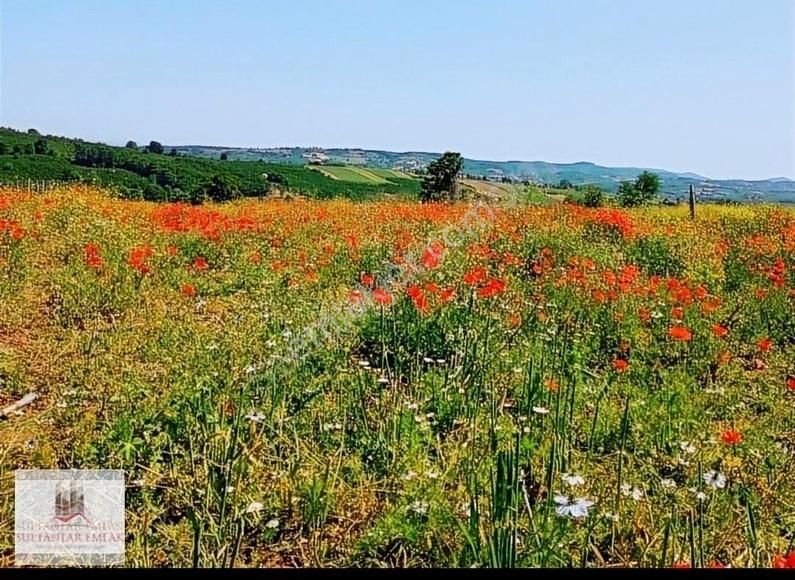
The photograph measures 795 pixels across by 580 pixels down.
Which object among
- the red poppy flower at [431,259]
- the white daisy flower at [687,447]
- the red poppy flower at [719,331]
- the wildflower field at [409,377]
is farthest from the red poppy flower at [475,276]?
the white daisy flower at [687,447]

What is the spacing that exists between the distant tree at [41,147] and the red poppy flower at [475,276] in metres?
1.54

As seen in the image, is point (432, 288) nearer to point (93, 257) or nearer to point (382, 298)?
point (382, 298)

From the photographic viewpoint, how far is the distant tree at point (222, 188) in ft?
8.18

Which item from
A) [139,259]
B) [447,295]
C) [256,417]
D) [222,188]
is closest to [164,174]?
[222,188]

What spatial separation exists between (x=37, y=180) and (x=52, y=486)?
1418mm

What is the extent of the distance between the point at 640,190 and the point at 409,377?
1404mm

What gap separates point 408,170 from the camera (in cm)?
232

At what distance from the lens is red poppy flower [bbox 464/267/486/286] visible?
8.58 feet

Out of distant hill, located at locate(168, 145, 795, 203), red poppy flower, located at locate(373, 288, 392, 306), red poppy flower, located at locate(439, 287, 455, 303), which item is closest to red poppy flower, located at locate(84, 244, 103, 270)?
distant hill, located at locate(168, 145, 795, 203)

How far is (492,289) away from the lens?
247cm

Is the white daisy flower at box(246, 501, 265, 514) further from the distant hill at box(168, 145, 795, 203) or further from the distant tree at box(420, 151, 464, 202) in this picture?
the distant tree at box(420, 151, 464, 202)

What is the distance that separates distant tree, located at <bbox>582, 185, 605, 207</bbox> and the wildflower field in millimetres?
95

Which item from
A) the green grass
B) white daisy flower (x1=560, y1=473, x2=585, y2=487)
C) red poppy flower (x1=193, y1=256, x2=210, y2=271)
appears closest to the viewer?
white daisy flower (x1=560, y1=473, x2=585, y2=487)
